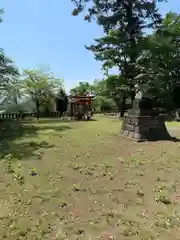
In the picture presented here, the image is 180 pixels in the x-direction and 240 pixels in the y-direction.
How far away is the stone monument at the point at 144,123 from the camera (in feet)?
25.9

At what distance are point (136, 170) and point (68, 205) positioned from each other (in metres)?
1.98

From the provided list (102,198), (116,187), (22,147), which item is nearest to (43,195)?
(102,198)

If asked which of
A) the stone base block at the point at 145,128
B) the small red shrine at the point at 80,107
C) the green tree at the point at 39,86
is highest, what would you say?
the green tree at the point at 39,86

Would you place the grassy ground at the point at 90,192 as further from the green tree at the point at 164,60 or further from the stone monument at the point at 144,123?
the green tree at the point at 164,60

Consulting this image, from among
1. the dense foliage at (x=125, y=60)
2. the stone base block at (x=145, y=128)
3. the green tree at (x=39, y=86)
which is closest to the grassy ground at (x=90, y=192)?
the stone base block at (x=145, y=128)

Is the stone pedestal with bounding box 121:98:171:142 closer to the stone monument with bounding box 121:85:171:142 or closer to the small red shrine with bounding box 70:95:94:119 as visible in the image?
the stone monument with bounding box 121:85:171:142

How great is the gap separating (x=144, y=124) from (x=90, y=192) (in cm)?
445

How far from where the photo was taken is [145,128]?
7.92 m

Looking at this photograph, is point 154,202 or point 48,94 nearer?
point 154,202

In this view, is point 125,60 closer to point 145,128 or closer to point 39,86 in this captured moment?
point 39,86

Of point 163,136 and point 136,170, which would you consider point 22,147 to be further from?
point 163,136

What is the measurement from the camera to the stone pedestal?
7895 mm

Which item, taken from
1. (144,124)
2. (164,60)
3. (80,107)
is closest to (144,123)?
(144,124)

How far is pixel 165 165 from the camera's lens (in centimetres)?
534
